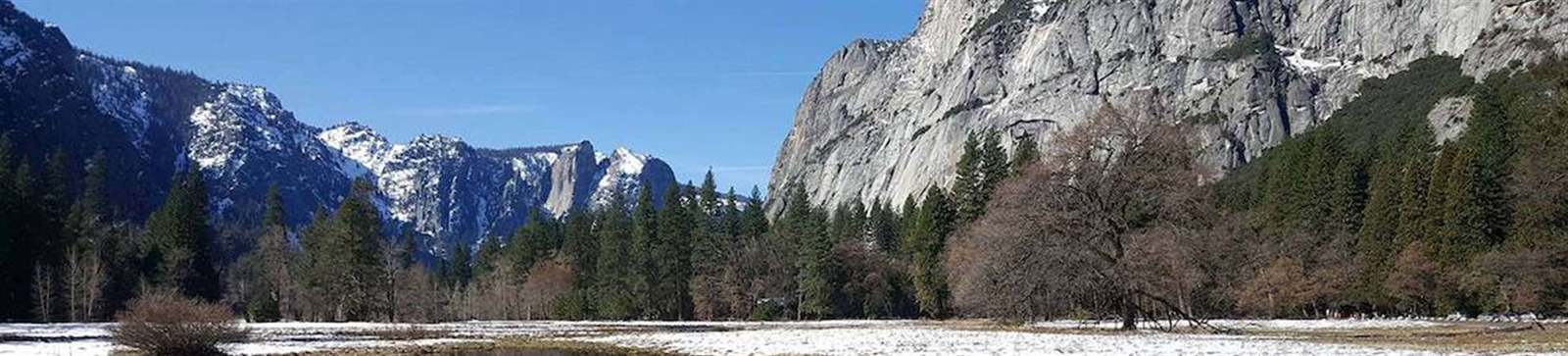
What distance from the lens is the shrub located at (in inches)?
996

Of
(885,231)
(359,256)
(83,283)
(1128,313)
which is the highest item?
(885,231)

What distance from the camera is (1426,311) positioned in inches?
2655

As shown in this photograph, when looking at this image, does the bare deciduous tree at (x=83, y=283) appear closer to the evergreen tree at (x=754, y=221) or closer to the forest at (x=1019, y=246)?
the forest at (x=1019, y=246)

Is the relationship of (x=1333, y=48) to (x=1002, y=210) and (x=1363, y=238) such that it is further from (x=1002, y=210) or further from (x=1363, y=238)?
(x=1002, y=210)

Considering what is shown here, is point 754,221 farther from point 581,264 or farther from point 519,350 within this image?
point 519,350

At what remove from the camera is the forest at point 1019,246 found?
37438 millimetres

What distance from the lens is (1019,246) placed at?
124 ft

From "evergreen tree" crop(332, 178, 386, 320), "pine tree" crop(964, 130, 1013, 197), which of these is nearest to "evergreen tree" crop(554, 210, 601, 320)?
"evergreen tree" crop(332, 178, 386, 320)

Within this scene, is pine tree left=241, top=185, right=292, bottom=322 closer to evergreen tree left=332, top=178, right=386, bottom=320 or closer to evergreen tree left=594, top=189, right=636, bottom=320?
evergreen tree left=332, top=178, right=386, bottom=320

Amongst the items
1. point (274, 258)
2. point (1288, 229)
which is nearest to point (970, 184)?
point (1288, 229)

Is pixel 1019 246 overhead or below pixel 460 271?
below

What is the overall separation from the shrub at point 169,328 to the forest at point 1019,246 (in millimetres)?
23802

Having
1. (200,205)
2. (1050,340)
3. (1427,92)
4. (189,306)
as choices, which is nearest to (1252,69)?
(1427,92)

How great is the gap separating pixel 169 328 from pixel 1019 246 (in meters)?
24.7
